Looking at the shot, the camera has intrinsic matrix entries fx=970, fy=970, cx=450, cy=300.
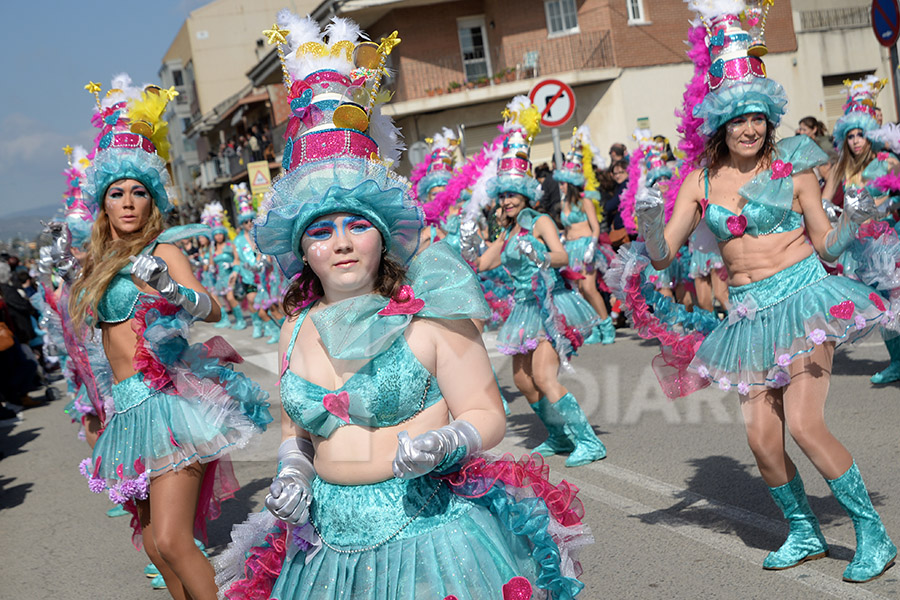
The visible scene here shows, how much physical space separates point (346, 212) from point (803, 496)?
9.27 feet

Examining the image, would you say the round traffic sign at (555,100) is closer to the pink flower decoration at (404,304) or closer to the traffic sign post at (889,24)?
the traffic sign post at (889,24)

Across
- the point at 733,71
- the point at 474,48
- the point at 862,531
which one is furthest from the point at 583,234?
the point at 474,48

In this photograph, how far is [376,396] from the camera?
2779mm

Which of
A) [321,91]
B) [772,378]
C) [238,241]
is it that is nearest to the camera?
[321,91]

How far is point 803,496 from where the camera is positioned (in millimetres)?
4500

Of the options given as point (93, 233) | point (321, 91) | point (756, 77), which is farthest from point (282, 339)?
point (756, 77)

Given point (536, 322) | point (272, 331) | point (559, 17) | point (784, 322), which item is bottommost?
point (272, 331)

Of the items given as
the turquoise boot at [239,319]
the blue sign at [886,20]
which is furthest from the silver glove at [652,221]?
the turquoise boot at [239,319]

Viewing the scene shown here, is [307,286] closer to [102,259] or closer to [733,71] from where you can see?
[102,259]

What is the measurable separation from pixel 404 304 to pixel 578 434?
430 cm

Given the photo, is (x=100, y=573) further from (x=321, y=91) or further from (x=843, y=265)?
(x=843, y=265)

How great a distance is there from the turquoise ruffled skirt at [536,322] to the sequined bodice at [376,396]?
425cm

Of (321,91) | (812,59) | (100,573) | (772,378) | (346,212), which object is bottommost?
(100,573)

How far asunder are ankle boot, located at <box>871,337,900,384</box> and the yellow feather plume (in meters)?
5.81
